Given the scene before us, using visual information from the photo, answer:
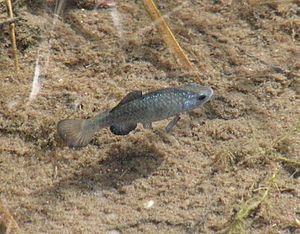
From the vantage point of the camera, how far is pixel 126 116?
4.71 meters

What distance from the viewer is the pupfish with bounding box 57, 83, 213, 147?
185 inches

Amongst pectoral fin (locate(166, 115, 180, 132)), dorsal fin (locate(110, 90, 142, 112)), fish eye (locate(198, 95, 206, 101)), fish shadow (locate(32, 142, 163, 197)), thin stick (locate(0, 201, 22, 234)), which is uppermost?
dorsal fin (locate(110, 90, 142, 112))

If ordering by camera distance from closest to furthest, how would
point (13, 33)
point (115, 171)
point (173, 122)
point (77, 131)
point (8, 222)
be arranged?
point (8, 222)
point (77, 131)
point (115, 171)
point (173, 122)
point (13, 33)

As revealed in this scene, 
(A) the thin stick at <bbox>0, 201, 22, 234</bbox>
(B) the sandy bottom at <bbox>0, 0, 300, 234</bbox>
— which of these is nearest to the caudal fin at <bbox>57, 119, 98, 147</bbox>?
(B) the sandy bottom at <bbox>0, 0, 300, 234</bbox>

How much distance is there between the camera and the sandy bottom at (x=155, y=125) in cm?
451

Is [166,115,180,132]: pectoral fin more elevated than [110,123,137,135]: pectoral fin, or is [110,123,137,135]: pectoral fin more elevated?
[110,123,137,135]: pectoral fin

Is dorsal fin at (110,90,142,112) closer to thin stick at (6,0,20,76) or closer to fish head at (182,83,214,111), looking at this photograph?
fish head at (182,83,214,111)

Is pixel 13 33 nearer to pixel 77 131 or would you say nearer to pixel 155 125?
pixel 77 131

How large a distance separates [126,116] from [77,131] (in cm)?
53

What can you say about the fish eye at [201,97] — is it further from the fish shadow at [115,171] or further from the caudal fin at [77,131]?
the caudal fin at [77,131]

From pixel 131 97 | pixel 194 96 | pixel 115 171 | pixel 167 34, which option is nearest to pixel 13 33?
pixel 167 34

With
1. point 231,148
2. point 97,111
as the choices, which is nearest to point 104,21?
point 97,111

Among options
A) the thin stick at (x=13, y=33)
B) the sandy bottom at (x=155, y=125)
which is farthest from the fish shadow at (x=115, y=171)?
the thin stick at (x=13, y=33)

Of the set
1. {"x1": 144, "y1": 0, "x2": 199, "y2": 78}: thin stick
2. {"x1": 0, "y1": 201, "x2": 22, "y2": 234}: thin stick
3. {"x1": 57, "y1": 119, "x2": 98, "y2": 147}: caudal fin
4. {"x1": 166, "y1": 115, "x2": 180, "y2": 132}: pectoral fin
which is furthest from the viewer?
{"x1": 144, "y1": 0, "x2": 199, "y2": 78}: thin stick
